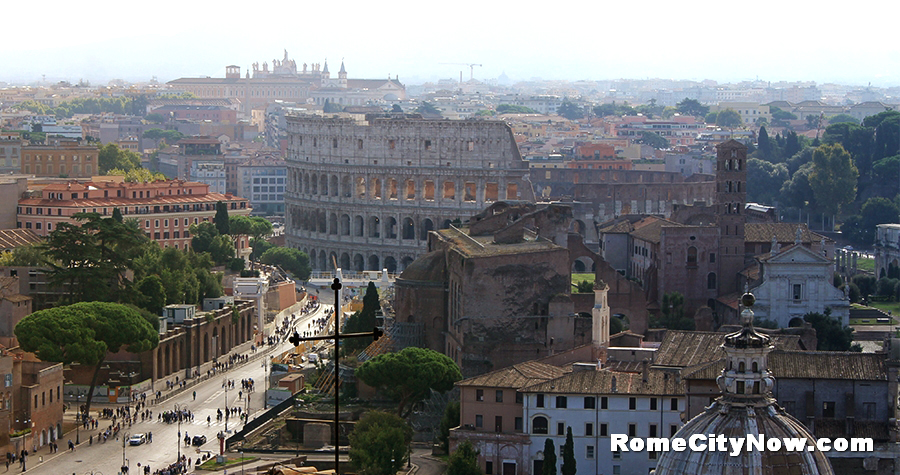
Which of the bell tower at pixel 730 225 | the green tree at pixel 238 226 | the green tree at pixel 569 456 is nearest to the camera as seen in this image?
the green tree at pixel 569 456

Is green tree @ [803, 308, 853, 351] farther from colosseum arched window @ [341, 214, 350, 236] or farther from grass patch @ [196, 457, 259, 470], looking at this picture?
colosseum arched window @ [341, 214, 350, 236]

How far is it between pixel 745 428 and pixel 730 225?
157 ft

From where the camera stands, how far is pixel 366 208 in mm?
117438

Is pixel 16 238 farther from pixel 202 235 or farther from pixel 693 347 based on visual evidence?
pixel 693 347

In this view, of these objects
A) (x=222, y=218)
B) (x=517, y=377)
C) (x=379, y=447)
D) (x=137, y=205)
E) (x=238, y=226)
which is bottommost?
(x=379, y=447)

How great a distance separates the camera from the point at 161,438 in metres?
58.1

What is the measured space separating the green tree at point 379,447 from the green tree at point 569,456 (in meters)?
4.25

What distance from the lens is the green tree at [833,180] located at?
117875 mm

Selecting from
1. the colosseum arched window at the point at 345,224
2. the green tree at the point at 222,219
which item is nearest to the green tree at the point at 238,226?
the green tree at the point at 222,219

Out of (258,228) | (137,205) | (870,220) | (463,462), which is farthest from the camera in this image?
(870,220)

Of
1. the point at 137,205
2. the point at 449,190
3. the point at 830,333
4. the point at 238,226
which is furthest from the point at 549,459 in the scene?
the point at 449,190

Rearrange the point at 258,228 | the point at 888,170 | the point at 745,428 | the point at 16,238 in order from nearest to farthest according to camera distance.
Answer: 1. the point at 745,428
2. the point at 16,238
3. the point at 258,228
4. the point at 888,170

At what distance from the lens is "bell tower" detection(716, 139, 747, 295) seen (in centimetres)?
7525

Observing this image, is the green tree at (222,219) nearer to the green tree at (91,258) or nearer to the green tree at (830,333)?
the green tree at (91,258)
